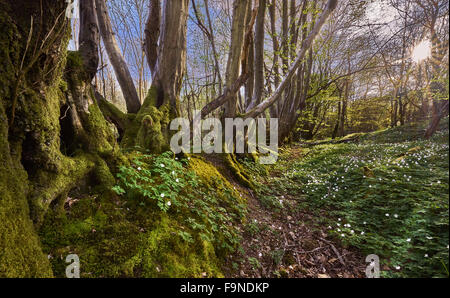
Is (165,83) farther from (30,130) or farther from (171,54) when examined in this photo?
(30,130)

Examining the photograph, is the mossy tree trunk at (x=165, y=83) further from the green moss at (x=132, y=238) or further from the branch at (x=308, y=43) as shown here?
the branch at (x=308, y=43)

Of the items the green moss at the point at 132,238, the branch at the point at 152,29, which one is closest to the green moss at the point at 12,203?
the green moss at the point at 132,238

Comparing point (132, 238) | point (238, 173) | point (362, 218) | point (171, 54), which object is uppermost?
point (171, 54)

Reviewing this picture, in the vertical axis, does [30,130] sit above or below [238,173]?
above

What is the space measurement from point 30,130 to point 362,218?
473 cm

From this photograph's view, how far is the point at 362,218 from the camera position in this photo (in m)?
3.14

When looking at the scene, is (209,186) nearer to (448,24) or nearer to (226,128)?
(226,128)

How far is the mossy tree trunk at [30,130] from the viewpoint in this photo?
1240 millimetres

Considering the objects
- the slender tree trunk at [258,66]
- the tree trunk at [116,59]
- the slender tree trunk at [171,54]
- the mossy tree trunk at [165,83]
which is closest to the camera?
the mossy tree trunk at [165,83]

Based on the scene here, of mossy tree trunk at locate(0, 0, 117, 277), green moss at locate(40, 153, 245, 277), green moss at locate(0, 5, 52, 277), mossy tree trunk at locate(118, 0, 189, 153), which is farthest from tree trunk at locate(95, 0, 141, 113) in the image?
green moss at locate(0, 5, 52, 277)

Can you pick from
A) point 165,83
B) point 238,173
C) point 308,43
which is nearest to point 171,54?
point 165,83

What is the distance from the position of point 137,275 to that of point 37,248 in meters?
0.78

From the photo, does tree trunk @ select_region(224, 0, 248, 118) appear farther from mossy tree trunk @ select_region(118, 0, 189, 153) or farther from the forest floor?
the forest floor

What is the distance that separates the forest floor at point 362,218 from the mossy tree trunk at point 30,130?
1.94 m
